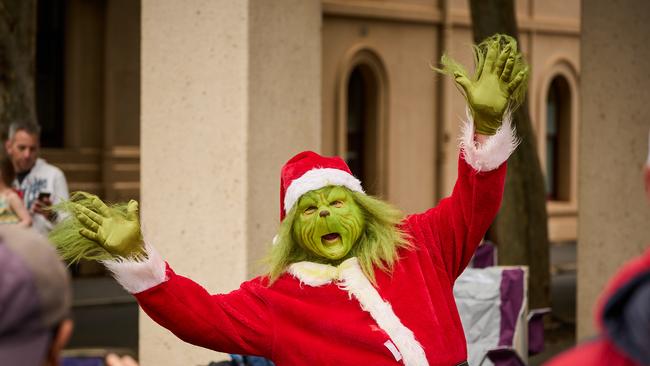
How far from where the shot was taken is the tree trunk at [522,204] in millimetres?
9938

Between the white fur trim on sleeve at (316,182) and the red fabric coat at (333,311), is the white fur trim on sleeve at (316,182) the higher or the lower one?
the higher one

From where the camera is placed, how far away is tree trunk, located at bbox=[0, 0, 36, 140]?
35.3ft

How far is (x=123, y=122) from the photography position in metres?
17.1

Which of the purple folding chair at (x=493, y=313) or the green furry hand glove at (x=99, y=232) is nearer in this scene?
the green furry hand glove at (x=99, y=232)

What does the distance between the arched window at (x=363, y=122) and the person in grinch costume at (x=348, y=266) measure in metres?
14.3

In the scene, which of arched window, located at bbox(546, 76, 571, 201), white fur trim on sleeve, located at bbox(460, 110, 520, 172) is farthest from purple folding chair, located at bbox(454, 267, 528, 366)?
arched window, located at bbox(546, 76, 571, 201)

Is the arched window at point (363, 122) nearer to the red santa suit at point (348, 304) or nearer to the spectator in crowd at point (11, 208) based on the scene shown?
the spectator in crowd at point (11, 208)

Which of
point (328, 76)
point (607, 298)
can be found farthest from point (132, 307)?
point (607, 298)

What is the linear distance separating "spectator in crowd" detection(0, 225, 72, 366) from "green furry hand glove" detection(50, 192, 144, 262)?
1.96 metres

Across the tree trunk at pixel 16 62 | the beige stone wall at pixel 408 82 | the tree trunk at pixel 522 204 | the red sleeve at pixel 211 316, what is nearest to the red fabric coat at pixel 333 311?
the red sleeve at pixel 211 316

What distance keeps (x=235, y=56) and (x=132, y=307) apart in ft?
25.5

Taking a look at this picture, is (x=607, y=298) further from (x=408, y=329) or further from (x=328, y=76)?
(x=328, y=76)

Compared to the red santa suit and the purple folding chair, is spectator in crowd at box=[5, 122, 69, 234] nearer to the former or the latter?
the purple folding chair

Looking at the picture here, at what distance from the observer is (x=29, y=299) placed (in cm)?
192
